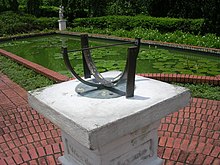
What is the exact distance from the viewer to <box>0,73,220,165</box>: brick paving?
269cm

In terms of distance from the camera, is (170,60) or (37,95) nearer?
(37,95)

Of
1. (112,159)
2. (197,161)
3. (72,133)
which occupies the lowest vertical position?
(197,161)

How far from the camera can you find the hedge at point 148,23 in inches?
418

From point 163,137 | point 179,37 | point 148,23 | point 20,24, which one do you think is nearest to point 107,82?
point 163,137

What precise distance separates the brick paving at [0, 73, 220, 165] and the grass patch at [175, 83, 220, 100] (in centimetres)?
19

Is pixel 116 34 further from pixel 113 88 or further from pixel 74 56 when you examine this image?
pixel 113 88

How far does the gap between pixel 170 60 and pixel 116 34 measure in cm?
460

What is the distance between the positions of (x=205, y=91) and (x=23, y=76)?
3602 millimetres

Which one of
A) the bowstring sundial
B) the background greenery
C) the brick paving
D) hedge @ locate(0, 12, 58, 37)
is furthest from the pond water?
hedge @ locate(0, 12, 58, 37)

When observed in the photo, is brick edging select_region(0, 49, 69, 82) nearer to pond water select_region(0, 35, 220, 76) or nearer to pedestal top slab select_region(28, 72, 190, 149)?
pond water select_region(0, 35, 220, 76)

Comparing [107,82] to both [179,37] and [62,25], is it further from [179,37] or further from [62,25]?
[62,25]

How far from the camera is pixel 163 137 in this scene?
3.01 meters

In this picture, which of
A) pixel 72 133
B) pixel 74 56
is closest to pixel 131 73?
pixel 72 133

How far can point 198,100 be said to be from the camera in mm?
3900
